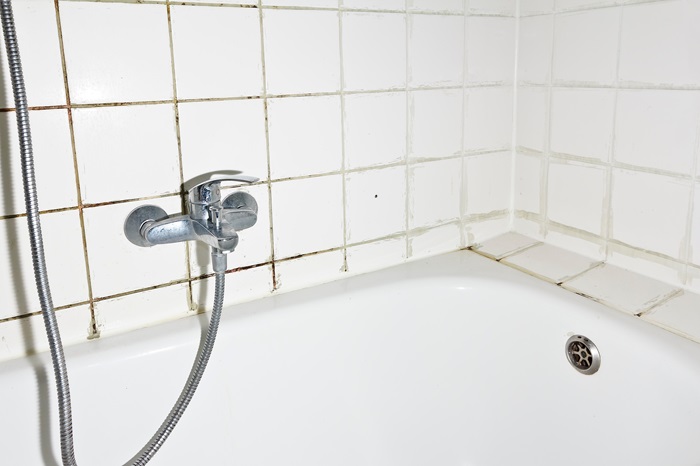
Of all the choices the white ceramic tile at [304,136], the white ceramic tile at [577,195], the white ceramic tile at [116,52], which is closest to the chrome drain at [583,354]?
the white ceramic tile at [577,195]

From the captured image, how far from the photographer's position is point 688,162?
0.90 meters

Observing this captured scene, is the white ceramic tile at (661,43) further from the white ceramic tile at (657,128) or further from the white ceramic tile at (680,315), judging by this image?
the white ceramic tile at (680,315)

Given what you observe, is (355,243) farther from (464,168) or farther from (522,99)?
(522,99)

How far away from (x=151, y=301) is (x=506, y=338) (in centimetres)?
59

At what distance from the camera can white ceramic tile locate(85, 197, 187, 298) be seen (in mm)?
813

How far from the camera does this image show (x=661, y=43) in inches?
35.7

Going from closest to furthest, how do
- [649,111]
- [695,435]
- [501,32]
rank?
[695,435] < [649,111] < [501,32]

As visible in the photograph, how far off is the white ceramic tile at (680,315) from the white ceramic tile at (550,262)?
163 mm

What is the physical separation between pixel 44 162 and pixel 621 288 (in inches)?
35.1

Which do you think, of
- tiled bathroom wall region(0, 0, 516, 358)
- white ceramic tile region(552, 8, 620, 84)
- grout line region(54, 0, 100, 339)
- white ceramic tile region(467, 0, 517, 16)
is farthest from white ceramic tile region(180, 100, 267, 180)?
white ceramic tile region(552, 8, 620, 84)

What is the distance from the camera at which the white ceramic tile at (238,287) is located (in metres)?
Answer: 0.91

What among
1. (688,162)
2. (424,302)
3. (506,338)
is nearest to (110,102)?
(424,302)

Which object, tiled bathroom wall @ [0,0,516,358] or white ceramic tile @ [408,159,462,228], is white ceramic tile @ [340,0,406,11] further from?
white ceramic tile @ [408,159,462,228]

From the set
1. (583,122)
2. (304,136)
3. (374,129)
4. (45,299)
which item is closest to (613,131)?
(583,122)
